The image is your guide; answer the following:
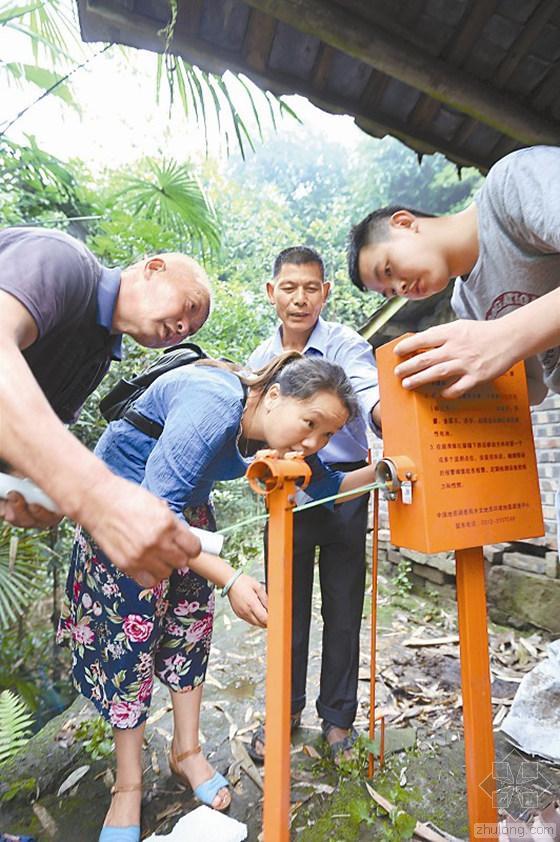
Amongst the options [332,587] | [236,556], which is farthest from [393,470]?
[236,556]

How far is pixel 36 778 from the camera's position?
185 centimetres

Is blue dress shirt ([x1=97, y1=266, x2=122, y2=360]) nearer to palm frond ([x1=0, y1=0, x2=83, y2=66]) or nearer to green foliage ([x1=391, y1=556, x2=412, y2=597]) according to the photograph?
palm frond ([x1=0, y1=0, x2=83, y2=66])

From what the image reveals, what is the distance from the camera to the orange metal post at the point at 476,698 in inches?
42.9

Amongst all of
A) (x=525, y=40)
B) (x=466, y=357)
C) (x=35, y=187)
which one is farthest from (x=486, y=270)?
(x=35, y=187)

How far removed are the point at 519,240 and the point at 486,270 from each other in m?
0.14

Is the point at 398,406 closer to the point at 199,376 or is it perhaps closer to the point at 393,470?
Answer: the point at 393,470

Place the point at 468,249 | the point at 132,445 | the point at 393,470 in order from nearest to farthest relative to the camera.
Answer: the point at 393,470 → the point at 468,249 → the point at 132,445

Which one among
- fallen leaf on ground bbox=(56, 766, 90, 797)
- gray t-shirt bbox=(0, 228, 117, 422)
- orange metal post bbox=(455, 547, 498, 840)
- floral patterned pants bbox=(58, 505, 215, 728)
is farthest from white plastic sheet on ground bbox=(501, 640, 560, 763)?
gray t-shirt bbox=(0, 228, 117, 422)

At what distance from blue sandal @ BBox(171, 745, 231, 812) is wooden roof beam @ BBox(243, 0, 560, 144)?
254cm

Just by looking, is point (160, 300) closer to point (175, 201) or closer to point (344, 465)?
point (344, 465)

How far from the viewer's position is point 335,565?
2.00m

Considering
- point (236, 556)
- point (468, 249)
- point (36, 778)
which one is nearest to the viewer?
point (468, 249)

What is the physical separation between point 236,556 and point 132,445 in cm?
456

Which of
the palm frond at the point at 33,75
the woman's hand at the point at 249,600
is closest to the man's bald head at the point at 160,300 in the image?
the woman's hand at the point at 249,600
